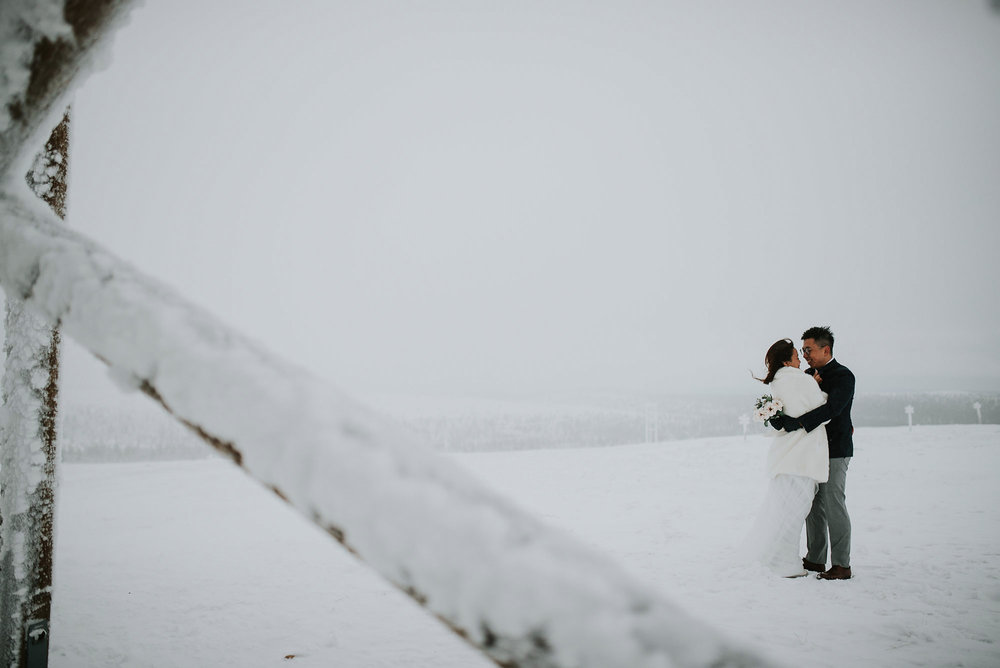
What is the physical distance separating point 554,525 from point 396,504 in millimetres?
343

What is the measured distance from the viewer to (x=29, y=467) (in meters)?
2.21

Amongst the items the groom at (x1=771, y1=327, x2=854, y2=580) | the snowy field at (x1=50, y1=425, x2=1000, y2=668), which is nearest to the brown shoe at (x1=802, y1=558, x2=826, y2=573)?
the groom at (x1=771, y1=327, x2=854, y2=580)

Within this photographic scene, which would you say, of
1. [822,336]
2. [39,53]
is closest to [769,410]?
[822,336]

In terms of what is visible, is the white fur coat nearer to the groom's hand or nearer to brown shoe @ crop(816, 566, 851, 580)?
the groom's hand

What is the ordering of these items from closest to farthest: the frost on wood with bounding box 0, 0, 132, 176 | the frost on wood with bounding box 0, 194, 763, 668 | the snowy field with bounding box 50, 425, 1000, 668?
the frost on wood with bounding box 0, 194, 763, 668
the frost on wood with bounding box 0, 0, 132, 176
the snowy field with bounding box 50, 425, 1000, 668

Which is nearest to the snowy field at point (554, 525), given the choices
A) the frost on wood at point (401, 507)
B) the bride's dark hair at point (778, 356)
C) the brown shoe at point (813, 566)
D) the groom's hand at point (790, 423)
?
the frost on wood at point (401, 507)

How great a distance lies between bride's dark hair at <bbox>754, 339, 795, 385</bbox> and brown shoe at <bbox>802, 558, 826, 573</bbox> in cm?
164

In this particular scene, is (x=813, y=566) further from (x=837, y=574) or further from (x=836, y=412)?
(x=836, y=412)

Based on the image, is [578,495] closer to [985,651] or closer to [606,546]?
[606,546]

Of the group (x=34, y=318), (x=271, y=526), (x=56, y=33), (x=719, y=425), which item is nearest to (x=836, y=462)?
(x=56, y=33)

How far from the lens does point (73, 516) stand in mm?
7281

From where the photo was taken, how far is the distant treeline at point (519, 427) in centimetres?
2088

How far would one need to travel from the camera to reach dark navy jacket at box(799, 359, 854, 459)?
159 inches

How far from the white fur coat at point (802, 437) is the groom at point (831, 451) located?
0.29ft
